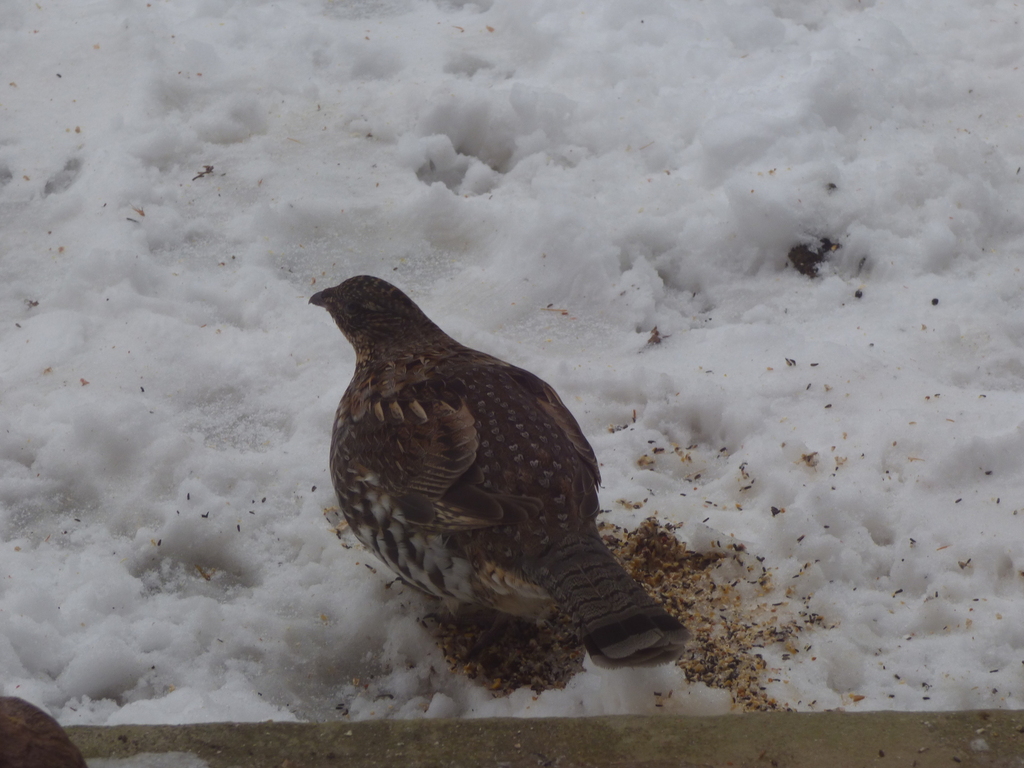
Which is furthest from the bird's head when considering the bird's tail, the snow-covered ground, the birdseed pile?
the bird's tail

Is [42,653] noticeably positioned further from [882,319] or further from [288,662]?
[882,319]

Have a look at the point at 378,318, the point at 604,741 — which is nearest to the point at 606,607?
the point at 604,741

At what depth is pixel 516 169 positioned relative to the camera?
5449 millimetres

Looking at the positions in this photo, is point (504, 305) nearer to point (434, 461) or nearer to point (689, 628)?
point (434, 461)

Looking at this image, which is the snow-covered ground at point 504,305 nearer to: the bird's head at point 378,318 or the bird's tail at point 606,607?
the bird's tail at point 606,607

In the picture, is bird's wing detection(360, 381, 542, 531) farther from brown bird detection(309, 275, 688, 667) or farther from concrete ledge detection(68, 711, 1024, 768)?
concrete ledge detection(68, 711, 1024, 768)

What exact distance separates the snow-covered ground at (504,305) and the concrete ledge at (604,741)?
0.43 m

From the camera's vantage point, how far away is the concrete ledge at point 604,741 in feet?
7.85

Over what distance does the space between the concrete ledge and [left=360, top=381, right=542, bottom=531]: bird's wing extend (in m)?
0.70

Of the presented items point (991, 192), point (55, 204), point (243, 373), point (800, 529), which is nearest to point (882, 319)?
point (991, 192)

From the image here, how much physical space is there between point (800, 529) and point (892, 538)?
36 centimetres

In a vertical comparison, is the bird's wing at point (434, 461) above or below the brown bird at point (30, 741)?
below

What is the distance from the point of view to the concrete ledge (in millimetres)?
2393

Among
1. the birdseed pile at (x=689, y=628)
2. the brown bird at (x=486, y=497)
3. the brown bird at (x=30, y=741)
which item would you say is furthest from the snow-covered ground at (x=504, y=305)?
the brown bird at (x=30, y=741)
